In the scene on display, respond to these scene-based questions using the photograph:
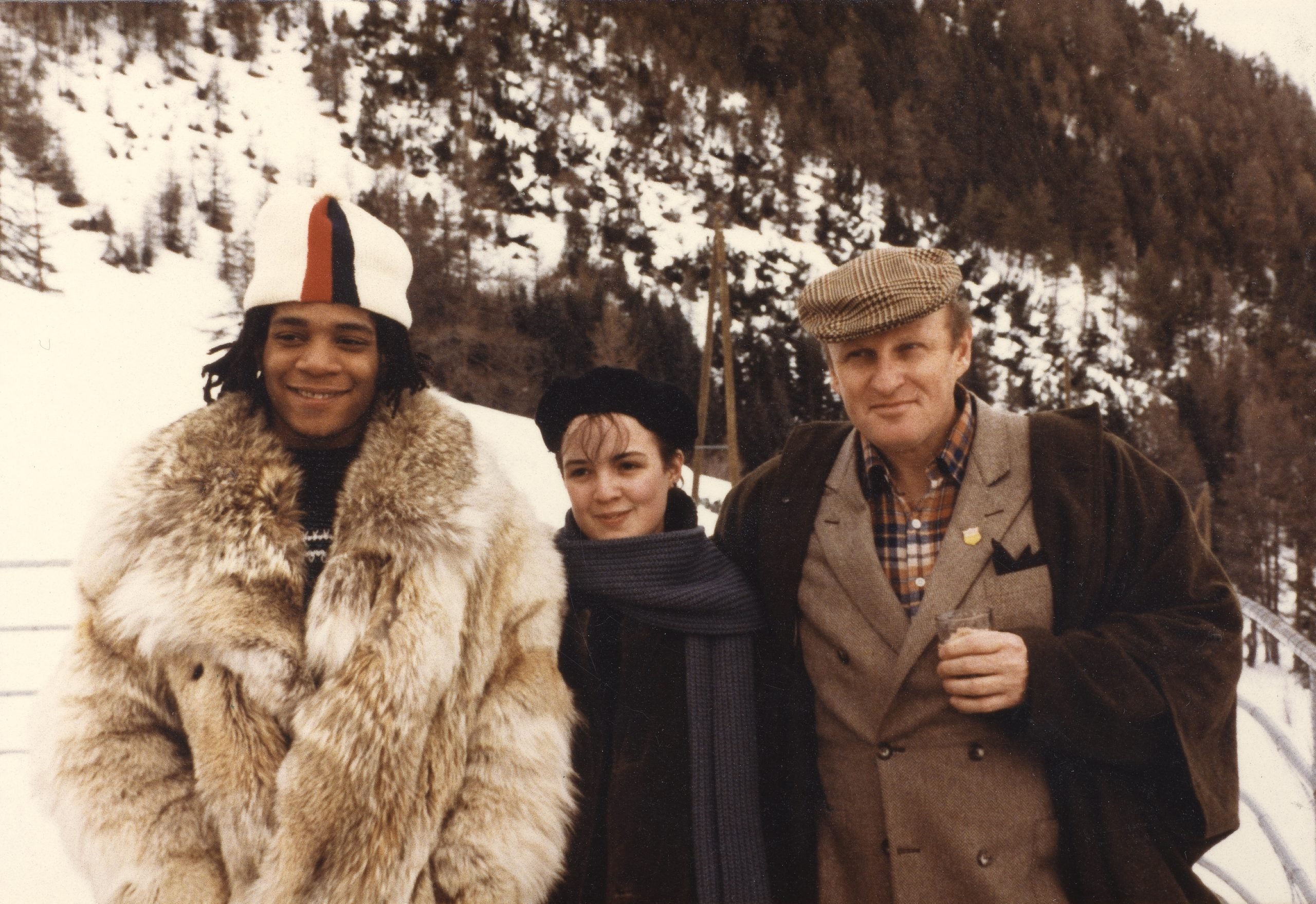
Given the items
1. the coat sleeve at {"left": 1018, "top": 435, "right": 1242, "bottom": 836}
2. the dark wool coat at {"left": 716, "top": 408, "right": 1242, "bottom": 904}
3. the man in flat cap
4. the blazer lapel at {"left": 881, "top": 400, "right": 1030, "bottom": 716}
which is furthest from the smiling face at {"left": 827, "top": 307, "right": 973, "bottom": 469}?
the coat sleeve at {"left": 1018, "top": 435, "right": 1242, "bottom": 836}

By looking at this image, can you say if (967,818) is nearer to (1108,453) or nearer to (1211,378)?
(1108,453)

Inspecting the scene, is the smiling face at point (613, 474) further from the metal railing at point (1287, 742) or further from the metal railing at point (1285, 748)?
the metal railing at point (1287, 742)

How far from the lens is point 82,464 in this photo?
9.66 meters

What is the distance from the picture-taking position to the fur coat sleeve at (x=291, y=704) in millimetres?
1477

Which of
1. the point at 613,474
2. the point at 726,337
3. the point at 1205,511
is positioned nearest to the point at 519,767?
the point at 613,474

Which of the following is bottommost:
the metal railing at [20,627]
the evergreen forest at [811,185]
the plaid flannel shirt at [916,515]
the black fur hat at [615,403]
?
the metal railing at [20,627]

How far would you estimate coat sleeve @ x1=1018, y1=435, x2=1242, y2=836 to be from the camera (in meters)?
1.56

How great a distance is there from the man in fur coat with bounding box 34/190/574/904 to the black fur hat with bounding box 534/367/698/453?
0.28 meters

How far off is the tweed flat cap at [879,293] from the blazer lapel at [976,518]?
30cm

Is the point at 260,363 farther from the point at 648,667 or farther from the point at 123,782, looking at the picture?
the point at 648,667

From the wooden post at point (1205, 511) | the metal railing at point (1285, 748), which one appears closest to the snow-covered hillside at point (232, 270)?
the metal railing at point (1285, 748)

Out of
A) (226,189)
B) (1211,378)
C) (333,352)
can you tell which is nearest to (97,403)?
(333,352)

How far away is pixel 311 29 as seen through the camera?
3425 centimetres

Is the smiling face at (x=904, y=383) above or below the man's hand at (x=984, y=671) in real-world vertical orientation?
above
